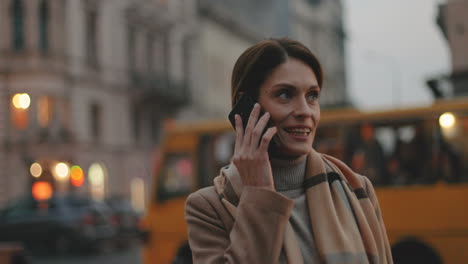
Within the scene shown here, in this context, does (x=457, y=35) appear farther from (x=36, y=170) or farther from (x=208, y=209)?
(x=36, y=170)

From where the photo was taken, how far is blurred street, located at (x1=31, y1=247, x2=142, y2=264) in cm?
1986

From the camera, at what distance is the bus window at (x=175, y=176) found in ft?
41.1

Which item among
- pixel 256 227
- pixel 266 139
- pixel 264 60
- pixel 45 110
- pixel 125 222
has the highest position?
pixel 45 110

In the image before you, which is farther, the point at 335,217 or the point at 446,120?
the point at 446,120

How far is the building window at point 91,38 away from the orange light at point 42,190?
679 cm

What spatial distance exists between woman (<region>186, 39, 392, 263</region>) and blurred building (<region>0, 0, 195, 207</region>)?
32205 mm

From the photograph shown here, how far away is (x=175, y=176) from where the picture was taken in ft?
41.5

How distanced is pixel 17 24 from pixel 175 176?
2386 cm

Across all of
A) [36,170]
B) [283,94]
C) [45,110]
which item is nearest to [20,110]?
[45,110]

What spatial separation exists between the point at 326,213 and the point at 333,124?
30.8 feet

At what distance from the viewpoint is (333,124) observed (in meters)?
11.5

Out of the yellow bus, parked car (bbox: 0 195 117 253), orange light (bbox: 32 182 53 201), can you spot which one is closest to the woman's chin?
the yellow bus

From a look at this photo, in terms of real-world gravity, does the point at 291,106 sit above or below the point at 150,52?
below

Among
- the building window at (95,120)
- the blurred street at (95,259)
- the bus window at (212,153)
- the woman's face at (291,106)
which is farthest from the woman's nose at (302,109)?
the building window at (95,120)
